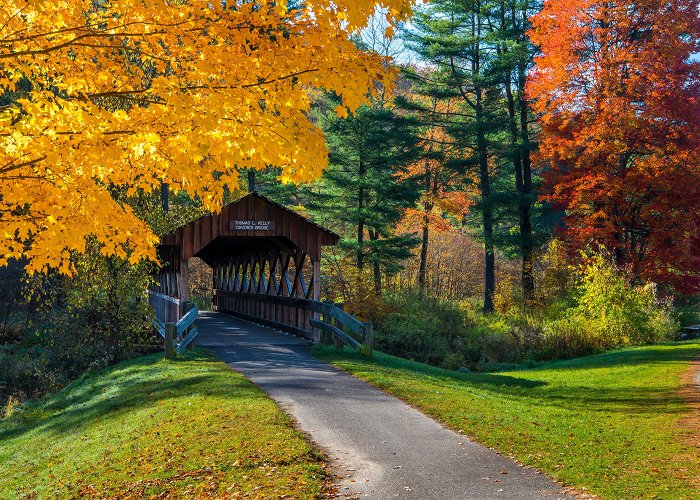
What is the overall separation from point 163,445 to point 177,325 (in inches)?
281

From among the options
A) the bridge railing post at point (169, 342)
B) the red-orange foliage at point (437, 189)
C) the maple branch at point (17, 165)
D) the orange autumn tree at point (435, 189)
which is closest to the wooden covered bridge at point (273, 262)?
the bridge railing post at point (169, 342)

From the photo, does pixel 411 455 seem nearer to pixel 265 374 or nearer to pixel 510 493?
pixel 510 493

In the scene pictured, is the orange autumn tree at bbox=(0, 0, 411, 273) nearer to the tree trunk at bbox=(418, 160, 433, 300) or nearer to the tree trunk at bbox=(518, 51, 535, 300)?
the tree trunk at bbox=(518, 51, 535, 300)

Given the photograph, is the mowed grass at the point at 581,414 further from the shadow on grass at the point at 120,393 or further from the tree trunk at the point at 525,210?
the tree trunk at the point at 525,210

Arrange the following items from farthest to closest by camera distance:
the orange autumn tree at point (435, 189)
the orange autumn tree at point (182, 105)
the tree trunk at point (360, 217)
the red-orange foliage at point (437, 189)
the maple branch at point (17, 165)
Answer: the red-orange foliage at point (437, 189) < the orange autumn tree at point (435, 189) < the tree trunk at point (360, 217) < the orange autumn tree at point (182, 105) < the maple branch at point (17, 165)

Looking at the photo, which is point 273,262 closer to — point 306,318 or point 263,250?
point 263,250

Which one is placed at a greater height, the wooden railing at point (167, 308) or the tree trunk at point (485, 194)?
the tree trunk at point (485, 194)

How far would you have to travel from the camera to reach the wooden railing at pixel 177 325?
15125 mm

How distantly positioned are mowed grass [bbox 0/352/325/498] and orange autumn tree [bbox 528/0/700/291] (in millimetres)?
16465

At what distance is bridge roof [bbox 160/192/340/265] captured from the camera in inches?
684

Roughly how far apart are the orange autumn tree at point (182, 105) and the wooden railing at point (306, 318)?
8.39m

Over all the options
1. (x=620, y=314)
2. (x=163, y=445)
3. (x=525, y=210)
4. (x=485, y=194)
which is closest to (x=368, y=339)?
(x=163, y=445)

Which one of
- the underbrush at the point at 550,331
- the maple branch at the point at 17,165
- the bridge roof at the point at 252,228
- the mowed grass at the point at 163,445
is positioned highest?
the bridge roof at the point at 252,228

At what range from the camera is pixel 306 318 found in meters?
18.9
